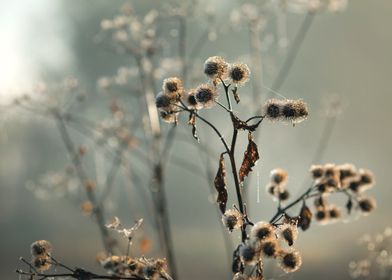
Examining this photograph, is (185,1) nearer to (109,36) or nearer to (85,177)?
(109,36)

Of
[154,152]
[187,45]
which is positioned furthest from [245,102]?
[154,152]

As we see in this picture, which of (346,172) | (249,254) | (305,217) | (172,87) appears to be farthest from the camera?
(346,172)

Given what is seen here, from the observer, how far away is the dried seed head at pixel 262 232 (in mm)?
1694

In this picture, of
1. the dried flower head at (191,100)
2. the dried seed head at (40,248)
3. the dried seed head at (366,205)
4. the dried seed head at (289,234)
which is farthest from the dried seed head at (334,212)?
the dried seed head at (40,248)

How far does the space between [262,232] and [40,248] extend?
0.78 metres

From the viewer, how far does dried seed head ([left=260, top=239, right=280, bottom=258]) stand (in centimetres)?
169

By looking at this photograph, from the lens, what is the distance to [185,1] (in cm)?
382

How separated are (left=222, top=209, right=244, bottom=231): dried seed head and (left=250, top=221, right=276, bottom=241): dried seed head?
0.38 ft

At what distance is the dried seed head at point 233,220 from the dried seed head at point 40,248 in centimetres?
63

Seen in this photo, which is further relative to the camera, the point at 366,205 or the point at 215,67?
the point at 366,205

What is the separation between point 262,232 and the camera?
1.70m

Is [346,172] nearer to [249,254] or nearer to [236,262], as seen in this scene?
[236,262]

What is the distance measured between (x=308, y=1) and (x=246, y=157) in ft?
7.35

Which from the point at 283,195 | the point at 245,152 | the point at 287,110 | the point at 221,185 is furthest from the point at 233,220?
the point at 283,195
